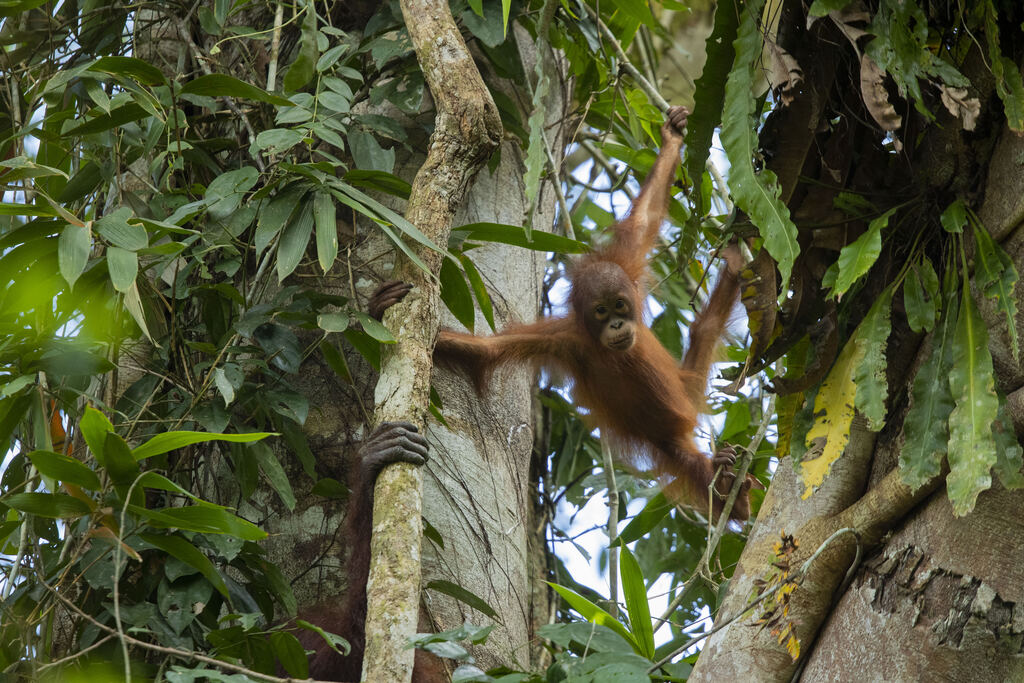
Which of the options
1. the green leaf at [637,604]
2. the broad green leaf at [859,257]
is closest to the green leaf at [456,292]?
the green leaf at [637,604]

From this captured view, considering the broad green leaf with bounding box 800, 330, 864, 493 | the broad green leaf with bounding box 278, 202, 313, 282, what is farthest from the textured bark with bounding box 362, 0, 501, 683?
the broad green leaf with bounding box 800, 330, 864, 493

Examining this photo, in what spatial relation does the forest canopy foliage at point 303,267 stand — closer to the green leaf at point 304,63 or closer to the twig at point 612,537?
the green leaf at point 304,63

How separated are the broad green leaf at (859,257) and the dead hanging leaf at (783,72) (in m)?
0.36

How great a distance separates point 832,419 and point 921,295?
0.35 meters

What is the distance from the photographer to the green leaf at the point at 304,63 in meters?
3.24

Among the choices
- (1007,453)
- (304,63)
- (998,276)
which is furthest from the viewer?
(304,63)

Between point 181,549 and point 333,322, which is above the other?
point 333,322

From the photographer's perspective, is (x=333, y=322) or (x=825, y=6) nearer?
(x=825, y=6)

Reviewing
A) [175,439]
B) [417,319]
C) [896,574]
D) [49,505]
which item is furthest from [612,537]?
[49,505]

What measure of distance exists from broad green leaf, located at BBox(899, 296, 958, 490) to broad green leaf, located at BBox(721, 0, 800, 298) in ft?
1.16

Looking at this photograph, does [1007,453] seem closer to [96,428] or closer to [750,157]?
[750,157]

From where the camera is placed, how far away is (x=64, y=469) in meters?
2.38

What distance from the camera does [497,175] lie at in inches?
159

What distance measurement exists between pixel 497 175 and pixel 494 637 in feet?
5.83
